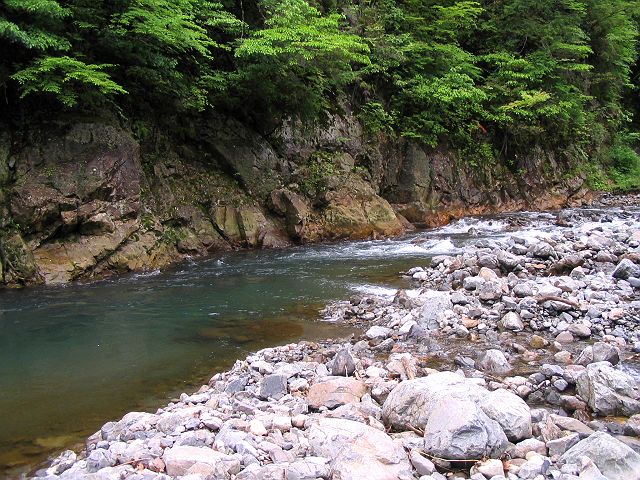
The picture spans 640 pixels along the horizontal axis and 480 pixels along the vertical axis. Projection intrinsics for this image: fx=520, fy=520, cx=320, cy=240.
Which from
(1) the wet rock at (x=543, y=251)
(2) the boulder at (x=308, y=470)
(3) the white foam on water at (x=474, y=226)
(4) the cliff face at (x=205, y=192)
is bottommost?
(3) the white foam on water at (x=474, y=226)

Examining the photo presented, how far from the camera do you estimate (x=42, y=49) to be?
9922 millimetres

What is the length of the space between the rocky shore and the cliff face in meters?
6.50

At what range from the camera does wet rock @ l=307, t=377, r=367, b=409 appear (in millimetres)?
4523

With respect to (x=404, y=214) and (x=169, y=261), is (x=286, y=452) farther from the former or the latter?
(x=404, y=214)

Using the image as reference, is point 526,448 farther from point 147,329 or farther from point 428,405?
point 147,329

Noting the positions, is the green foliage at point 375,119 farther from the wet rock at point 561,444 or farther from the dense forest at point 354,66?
the wet rock at point 561,444

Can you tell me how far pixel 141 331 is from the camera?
7.66 meters

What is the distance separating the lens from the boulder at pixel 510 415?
12.3 ft

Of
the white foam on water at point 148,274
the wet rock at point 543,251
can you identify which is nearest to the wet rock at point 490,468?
the wet rock at point 543,251

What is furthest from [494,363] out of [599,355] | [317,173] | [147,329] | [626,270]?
[317,173]

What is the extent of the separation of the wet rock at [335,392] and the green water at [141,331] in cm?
167

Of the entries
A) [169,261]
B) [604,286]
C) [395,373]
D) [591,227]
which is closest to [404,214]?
[591,227]

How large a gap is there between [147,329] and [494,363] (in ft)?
16.2

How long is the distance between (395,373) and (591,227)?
32.9 ft
